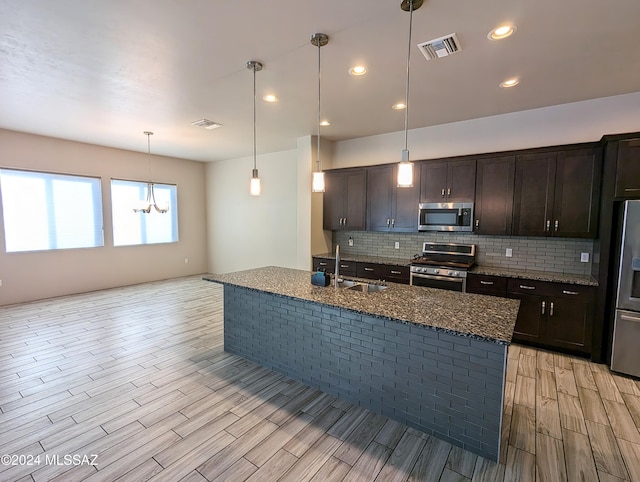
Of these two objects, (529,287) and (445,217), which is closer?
(529,287)

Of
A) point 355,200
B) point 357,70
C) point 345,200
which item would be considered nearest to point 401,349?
point 357,70

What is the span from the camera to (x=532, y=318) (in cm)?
362

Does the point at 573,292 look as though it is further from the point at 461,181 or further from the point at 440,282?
the point at 461,181

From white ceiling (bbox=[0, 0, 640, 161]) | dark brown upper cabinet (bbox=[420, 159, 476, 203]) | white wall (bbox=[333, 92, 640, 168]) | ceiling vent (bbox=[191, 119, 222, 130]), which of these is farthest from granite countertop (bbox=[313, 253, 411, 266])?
ceiling vent (bbox=[191, 119, 222, 130])

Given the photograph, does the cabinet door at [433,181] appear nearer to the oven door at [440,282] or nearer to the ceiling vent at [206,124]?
the oven door at [440,282]

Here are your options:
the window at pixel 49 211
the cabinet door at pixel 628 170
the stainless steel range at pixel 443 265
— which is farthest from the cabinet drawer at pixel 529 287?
the window at pixel 49 211

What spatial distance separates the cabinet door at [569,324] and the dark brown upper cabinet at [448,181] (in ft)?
5.32

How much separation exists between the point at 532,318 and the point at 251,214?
5.69 meters

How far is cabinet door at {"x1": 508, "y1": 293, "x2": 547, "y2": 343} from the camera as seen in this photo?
3.57 meters

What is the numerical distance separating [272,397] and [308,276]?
1.24 metres

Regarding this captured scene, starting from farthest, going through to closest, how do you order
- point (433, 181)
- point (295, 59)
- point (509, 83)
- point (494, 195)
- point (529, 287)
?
point (433, 181) → point (494, 195) → point (529, 287) → point (509, 83) → point (295, 59)

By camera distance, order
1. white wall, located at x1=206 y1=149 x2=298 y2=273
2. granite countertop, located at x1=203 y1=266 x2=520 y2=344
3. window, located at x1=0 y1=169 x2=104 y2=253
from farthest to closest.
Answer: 1. white wall, located at x1=206 y1=149 x2=298 y2=273
2. window, located at x1=0 y1=169 x2=104 y2=253
3. granite countertop, located at x1=203 y1=266 x2=520 y2=344

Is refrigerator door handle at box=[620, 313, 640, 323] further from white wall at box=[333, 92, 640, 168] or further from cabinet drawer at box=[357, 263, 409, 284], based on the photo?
cabinet drawer at box=[357, 263, 409, 284]

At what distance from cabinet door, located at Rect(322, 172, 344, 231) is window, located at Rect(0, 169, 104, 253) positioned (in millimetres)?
4621
